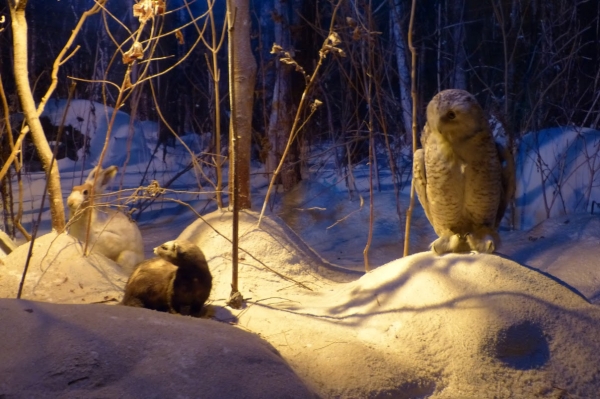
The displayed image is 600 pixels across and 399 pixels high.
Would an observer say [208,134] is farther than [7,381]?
Yes

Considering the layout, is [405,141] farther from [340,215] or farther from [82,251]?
[82,251]

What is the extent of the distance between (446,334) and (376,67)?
4982mm

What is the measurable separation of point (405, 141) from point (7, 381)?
697cm

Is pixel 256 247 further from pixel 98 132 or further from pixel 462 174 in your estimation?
pixel 98 132

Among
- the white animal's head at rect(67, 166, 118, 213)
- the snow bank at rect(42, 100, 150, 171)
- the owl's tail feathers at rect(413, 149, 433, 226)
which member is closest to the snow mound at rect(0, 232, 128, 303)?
the white animal's head at rect(67, 166, 118, 213)

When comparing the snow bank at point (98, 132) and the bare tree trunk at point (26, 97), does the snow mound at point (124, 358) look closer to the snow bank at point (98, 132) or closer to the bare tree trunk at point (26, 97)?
the bare tree trunk at point (26, 97)

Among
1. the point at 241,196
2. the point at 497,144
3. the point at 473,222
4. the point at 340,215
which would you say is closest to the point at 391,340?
the point at 473,222

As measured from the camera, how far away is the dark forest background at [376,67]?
791 cm

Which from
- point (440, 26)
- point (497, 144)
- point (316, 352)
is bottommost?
point (316, 352)

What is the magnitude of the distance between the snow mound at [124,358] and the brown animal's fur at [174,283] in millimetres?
696

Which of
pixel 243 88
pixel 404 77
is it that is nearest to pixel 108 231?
pixel 243 88

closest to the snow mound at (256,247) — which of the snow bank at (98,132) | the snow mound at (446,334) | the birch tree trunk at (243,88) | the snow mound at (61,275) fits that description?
the birch tree trunk at (243,88)

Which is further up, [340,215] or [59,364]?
[59,364]

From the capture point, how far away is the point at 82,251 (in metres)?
4.60
